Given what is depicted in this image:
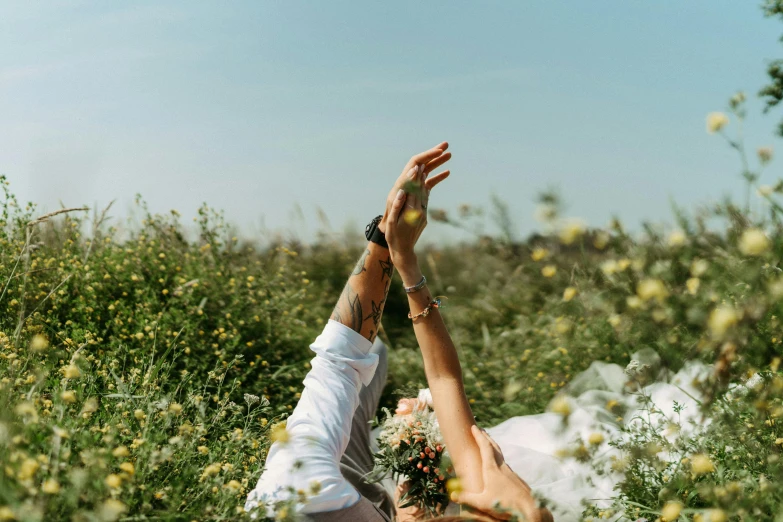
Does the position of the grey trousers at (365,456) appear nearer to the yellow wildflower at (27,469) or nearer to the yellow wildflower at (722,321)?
the yellow wildflower at (27,469)

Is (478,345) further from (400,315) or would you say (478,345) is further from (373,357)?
(373,357)

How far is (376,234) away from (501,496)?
3.53ft

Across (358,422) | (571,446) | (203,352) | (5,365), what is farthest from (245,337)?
(571,446)

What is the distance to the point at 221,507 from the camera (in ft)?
5.24

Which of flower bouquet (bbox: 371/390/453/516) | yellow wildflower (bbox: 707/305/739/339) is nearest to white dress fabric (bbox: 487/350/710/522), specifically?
flower bouquet (bbox: 371/390/453/516)

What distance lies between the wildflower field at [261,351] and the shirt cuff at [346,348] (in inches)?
10.9

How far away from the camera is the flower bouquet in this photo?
218 cm

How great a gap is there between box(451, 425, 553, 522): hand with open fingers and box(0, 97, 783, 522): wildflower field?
21 centimetres

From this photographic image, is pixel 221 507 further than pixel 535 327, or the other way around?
pixel 535 327

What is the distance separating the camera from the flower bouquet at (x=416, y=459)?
2178mm

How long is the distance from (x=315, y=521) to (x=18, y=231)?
2432 mm

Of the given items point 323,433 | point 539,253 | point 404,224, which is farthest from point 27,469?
point 404,224

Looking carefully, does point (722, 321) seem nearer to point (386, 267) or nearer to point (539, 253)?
point (539, 253)

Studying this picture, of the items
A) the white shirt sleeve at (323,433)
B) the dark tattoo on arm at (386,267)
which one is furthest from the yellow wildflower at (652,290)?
the dark tattoo on arm at (386,267)
